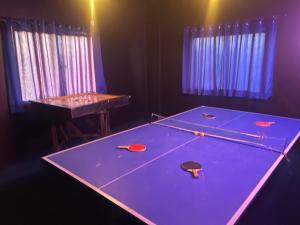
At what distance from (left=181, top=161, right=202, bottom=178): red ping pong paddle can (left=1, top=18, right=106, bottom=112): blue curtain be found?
2743 mm

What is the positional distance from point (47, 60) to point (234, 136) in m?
2.91

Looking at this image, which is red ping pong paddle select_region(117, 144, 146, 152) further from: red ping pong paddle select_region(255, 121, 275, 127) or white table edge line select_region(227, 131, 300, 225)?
red ping pong paddle select_region(255, 121, 275, 127)

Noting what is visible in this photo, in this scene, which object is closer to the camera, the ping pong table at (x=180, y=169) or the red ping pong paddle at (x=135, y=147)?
the ping pong table at (x=180, y=169)

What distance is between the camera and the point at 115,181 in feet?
4.10

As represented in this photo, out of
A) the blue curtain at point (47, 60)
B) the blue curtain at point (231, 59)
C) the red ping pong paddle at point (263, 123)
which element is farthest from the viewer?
the blue curtain at point (231, 59)

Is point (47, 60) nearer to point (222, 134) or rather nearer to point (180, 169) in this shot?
point (222, 134)

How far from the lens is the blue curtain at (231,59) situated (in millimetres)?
3574

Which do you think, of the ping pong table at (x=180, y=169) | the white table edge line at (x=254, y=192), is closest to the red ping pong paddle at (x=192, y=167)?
the ping pong table at (x=180, y=169)

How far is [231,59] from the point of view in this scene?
392cm

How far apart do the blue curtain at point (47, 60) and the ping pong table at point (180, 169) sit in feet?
6.69

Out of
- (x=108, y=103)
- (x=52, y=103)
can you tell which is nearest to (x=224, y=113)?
(x=108, y=103)

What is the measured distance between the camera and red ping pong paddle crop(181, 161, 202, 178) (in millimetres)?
1314

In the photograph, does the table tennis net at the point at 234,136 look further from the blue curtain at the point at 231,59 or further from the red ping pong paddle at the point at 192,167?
the blue curtain at the point at 231,59

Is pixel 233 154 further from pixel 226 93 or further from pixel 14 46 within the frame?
pixel 14 46
